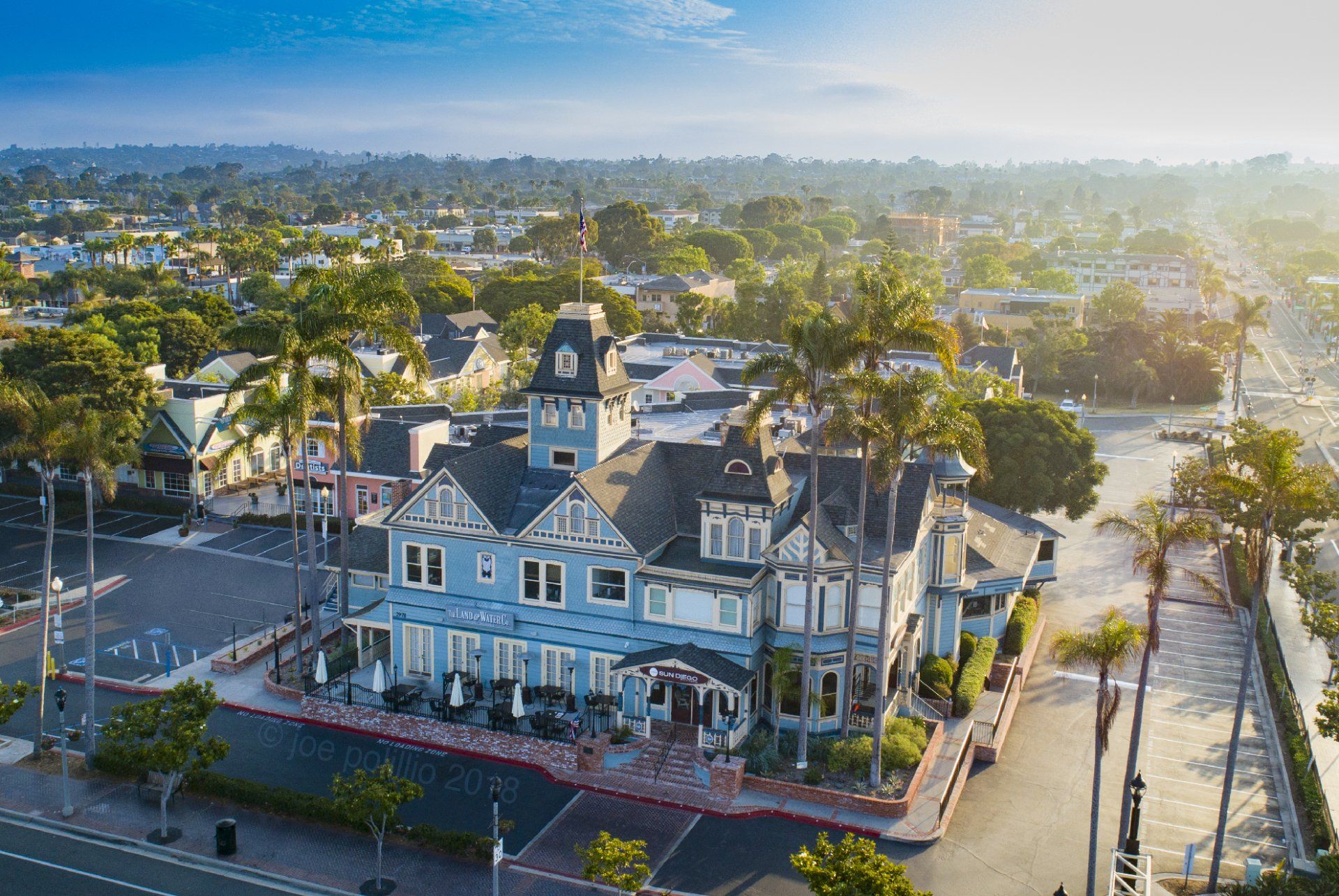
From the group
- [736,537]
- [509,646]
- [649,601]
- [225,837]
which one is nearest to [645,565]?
[649,601]

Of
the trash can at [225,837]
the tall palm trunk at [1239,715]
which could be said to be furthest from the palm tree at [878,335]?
the trash can at [225,837]

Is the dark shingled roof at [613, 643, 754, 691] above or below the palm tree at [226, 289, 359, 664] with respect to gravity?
below

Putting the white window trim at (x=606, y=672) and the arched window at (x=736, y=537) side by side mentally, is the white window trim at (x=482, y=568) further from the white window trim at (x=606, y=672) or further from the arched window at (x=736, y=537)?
the arched window at (x=736, y=537)

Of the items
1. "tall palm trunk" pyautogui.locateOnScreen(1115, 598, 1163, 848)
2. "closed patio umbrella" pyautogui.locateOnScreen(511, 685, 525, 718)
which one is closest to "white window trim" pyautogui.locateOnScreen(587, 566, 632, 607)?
A: "closed patio umbrella" pyautogui.locateOnScreen(511, 685, 525, 718)

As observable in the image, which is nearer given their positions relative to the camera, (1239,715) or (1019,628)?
(1239,715)

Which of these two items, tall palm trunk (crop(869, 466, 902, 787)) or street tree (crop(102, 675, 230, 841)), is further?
tall palm trunk (crop(869, 466, 902, 787))

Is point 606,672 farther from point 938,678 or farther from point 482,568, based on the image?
point 938,678

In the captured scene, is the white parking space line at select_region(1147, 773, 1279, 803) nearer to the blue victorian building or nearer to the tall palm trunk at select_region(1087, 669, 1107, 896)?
the blue victorian building
